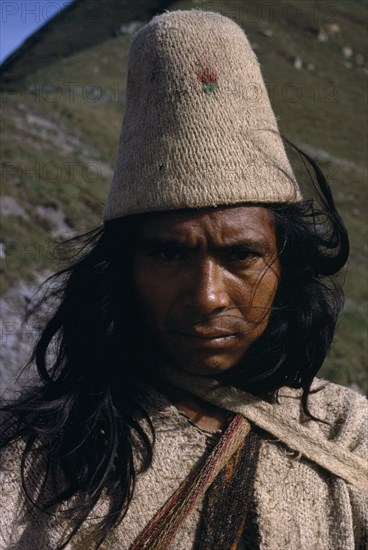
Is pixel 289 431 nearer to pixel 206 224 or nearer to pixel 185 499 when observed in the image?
pixel 185 499

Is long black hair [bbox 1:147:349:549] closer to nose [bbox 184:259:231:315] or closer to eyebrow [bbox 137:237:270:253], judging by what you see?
eyebrow [bbox 137:237:270:253]

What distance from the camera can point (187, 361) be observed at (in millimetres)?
1819

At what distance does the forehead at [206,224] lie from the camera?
67.9 inches

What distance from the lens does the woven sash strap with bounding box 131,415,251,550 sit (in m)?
1.75

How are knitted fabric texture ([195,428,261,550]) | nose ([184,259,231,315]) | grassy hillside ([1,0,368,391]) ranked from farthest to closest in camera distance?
grassy hillside ([1,0,368,391]), knitted fabric texture ([195,428,261,550]), nose ([184,259,231,315])

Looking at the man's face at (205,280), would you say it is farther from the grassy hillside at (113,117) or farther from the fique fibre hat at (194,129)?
the grassy hillside at (113,117)

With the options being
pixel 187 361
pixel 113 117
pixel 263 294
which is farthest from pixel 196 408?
pixel 113 117

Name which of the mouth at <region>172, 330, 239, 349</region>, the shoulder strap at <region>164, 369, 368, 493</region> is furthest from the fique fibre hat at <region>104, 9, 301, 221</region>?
the shoulder strap at <region>164, 369, 368, 493</region>

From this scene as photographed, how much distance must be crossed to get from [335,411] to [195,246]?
2.41 feet

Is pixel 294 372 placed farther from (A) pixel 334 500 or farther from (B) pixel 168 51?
(B) pixel 168 51

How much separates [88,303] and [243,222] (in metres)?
0.52

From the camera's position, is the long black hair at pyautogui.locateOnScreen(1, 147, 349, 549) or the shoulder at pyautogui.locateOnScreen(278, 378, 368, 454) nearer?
the long black hair at pyautogui.locateOnScreen(1, 147, 349, 549)

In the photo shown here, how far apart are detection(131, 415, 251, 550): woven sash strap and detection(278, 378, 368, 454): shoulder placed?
0.86 ft

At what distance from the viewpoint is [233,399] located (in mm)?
1959
